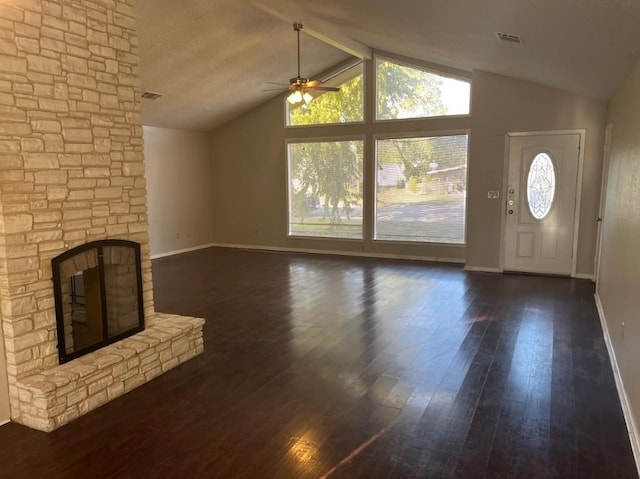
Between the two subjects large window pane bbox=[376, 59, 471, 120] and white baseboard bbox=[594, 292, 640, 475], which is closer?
white baseboard bbox=[594, 292, 640, 475]

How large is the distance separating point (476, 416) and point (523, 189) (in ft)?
15.6

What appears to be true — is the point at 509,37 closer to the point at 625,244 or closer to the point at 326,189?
the point at 625,244

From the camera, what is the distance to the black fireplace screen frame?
2965mm

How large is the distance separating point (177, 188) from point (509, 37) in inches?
262

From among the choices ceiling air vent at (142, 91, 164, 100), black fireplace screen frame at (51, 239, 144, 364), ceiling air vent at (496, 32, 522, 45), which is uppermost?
ceiling air vent at (142, 91, 164, 100)

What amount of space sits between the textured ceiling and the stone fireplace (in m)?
2.10

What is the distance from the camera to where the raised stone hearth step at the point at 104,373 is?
2740 mm

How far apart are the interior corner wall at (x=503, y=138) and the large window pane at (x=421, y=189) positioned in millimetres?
538

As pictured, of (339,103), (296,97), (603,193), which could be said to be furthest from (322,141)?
(603,193)

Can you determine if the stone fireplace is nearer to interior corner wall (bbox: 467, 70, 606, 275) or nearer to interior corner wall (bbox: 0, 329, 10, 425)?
interior corner wall (bbox: 0, 329, 10, 425)

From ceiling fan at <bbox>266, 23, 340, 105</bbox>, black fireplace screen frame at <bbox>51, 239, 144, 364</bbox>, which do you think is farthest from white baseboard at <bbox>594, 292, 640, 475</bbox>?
ceiling fan at <bbox>266, 23, 340, 105</bbox>

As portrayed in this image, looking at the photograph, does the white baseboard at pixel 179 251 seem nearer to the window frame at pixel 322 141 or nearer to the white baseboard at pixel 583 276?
the window frame at pixel 322 141

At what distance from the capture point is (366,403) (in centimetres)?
299

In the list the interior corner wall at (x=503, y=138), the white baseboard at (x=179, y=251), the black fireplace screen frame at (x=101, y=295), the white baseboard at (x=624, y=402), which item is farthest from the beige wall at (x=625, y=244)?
the white baseboard at (x=179, y=251)
